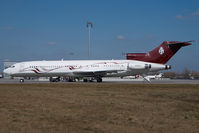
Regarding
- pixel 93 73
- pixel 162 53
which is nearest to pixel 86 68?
pixel 93 73

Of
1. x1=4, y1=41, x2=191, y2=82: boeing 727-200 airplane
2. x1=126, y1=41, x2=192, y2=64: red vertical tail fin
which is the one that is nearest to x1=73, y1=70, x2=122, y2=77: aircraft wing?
x1=4, y1=41, x2=191, y2=82: boeing 727-200 airplane

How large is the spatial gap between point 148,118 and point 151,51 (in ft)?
102

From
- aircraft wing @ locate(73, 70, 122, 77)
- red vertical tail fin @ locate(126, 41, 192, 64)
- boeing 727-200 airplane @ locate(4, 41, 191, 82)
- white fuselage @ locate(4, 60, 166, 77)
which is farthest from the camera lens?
aircraft wing @ locate(73, 70, 122, 77)

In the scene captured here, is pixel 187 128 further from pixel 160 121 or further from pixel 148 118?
pixel 148 118

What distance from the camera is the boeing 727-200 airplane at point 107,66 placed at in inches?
1464

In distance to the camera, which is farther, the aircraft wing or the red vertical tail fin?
the aircraft wing

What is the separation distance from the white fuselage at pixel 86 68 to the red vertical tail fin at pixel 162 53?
2.61 ft

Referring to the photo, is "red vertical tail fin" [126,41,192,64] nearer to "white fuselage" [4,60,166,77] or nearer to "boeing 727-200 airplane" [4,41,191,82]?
"boeing 727-200 airplane" [4,41,191,82]

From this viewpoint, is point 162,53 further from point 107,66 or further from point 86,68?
point 86,68

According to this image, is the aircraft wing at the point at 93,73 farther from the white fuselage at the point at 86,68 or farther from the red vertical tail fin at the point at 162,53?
the red vertical tail fin at the point at 162,53

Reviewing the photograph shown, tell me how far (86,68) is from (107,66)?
3.39 meters

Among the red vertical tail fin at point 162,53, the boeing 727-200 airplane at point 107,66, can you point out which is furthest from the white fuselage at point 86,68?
the red vertical tail fin at point 162,53

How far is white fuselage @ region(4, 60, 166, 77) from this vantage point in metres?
37.5

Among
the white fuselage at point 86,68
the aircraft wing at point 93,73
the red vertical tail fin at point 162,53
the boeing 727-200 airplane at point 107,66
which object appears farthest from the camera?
the aircraft wing at point 93,73
